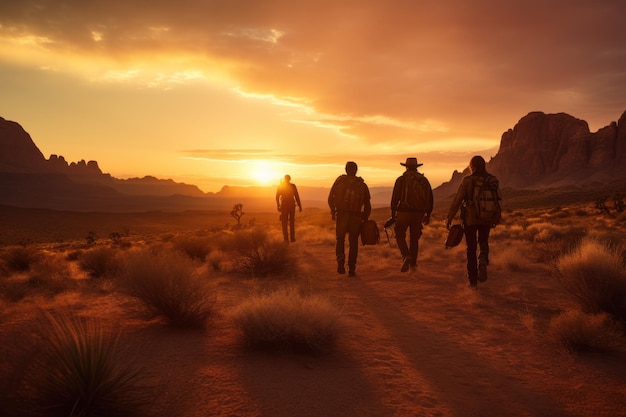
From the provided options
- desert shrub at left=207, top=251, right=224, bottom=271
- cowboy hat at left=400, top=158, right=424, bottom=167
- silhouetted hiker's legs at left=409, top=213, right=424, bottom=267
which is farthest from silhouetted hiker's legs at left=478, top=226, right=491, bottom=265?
desert shrub at left=207, top=251, right=224, bottom=271

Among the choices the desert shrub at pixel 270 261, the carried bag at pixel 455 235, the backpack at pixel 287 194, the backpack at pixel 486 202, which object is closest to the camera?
the backpack at pixel 486 202

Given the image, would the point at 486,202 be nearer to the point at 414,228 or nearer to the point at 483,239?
the point at 483,239

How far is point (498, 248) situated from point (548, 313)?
8101 millimetres

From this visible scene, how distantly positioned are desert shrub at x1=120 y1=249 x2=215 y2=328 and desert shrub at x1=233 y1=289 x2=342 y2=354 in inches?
39.2

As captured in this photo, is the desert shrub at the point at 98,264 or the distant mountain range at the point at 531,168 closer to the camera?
the desert shrub at the point at 98,264

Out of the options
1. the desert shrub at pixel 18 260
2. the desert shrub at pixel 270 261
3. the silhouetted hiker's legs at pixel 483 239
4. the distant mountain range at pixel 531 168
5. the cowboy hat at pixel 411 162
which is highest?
the distant mountain range at pixel 531 168

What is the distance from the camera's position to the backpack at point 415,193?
9.28m

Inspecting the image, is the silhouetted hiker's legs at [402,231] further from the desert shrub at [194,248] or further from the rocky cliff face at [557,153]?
the rocky cliff face at [557,153]

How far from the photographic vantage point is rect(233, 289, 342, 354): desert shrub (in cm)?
472

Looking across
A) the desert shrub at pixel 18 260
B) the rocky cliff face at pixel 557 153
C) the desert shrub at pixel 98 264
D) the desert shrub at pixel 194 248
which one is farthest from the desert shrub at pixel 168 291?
the rocky cliff face at pixel 557 153

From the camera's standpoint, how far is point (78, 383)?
2.97 metres

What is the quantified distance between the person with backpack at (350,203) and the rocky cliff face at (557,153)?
422 ft

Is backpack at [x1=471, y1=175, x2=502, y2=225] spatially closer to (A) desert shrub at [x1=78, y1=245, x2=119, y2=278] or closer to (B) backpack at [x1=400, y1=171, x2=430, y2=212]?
(B) backpack at [x1=400, y1=171, x2=430, y2=212]

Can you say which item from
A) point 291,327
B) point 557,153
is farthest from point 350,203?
point 557,153
